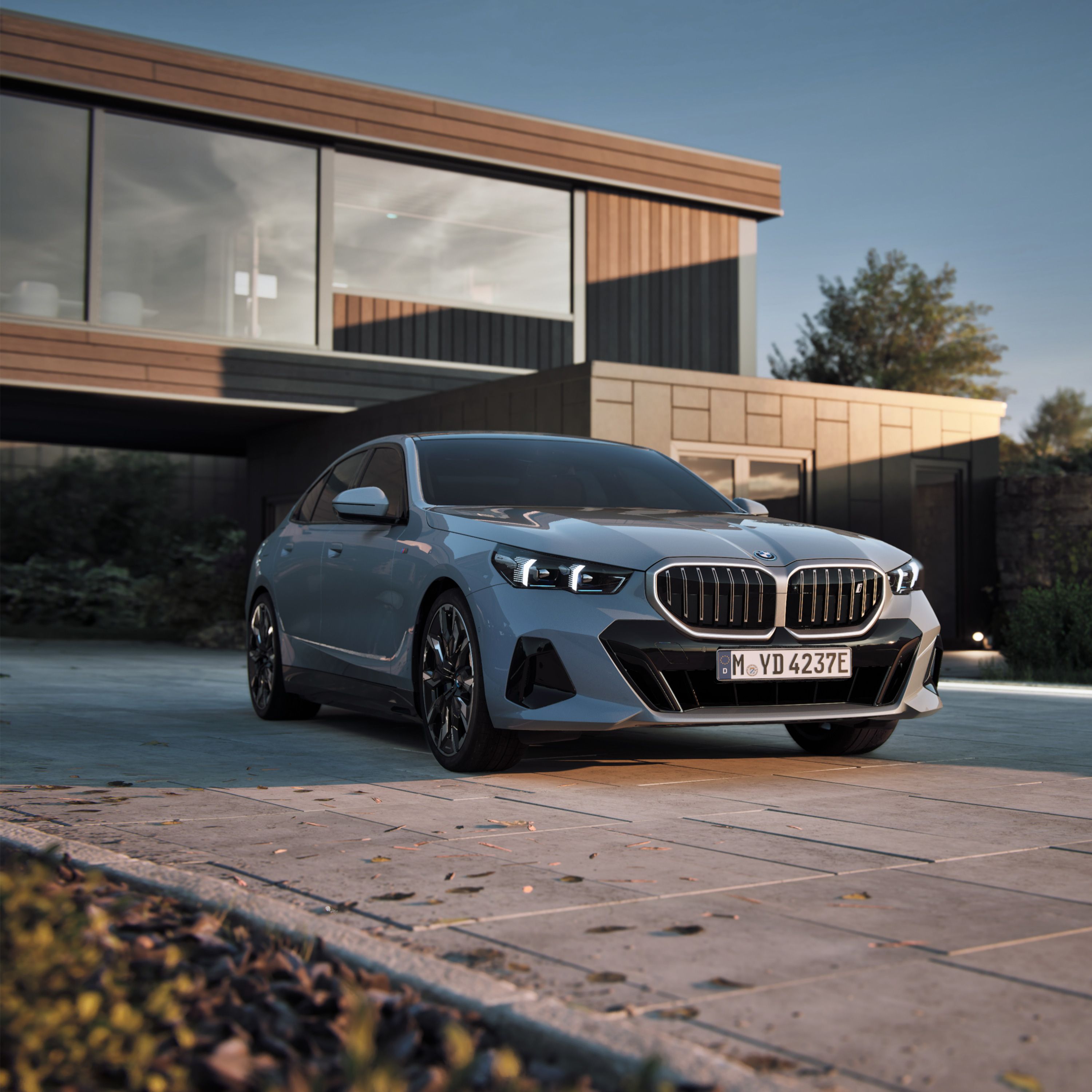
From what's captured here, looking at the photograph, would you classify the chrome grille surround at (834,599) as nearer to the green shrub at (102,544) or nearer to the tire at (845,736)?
the tire at (845,736)

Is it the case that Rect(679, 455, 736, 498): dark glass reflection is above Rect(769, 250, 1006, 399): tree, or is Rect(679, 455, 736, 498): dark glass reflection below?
below

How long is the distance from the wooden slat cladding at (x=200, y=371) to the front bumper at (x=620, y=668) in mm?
12014

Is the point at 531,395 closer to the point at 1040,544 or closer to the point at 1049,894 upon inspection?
the point at 1040,544

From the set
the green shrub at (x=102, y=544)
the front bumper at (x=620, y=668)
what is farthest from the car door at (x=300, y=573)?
the green shrub at (x=102, y=544)

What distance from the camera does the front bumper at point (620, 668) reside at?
5.33 metres

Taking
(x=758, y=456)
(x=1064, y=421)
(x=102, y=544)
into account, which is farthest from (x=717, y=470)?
(x=1064, y=421)

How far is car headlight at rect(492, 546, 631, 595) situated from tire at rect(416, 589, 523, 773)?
0.35 m

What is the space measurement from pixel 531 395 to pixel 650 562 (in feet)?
27.5

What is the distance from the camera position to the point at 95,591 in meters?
21.7

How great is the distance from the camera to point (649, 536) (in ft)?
18.6

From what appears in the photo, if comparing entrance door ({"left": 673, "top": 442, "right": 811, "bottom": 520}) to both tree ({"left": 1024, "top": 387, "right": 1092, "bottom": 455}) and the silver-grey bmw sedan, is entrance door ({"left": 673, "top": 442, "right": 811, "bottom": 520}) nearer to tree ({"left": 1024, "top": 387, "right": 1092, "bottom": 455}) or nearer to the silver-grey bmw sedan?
the silver-grey bmw sedan

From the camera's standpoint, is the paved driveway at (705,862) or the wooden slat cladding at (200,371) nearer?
the paved driveway at (705,862)

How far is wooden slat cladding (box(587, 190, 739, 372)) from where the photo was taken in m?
19.6

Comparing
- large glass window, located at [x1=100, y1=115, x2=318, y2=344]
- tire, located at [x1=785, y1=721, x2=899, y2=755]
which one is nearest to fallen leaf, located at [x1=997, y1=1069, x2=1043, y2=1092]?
tire, located at [x1=785, y1=721, x2=899, y2=755]
